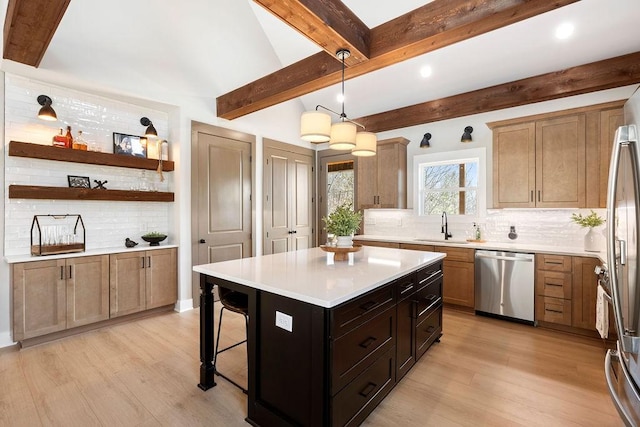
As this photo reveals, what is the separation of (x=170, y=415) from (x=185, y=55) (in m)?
3.85

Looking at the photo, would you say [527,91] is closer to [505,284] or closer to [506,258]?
[506,258]

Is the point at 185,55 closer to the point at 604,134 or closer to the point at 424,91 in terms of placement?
the point at 424,91

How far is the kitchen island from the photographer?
158cm

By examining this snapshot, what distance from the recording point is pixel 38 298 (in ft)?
9.67

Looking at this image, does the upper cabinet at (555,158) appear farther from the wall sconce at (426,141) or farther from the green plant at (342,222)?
the green plant at (342,222)

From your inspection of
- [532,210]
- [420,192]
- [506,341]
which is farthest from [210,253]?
[532,210]

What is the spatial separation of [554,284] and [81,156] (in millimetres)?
5391

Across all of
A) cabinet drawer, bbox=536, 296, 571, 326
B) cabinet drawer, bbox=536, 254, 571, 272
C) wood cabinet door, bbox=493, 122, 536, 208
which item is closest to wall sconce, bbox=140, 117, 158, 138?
wood cabinet door, bbox=493, 122, 536, 208

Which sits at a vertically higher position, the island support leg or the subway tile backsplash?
the subway tile backsplash

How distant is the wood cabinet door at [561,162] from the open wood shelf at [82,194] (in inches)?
184

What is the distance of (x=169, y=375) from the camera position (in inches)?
96.8

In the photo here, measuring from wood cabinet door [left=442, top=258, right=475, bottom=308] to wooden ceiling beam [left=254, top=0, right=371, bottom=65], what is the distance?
2798 millimetres

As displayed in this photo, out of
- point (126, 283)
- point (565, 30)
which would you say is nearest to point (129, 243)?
point (126, 283)

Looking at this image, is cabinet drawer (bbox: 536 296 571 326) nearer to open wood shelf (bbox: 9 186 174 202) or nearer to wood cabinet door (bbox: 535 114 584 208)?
wood cabinet door (bbox: 535 114 584 208)
